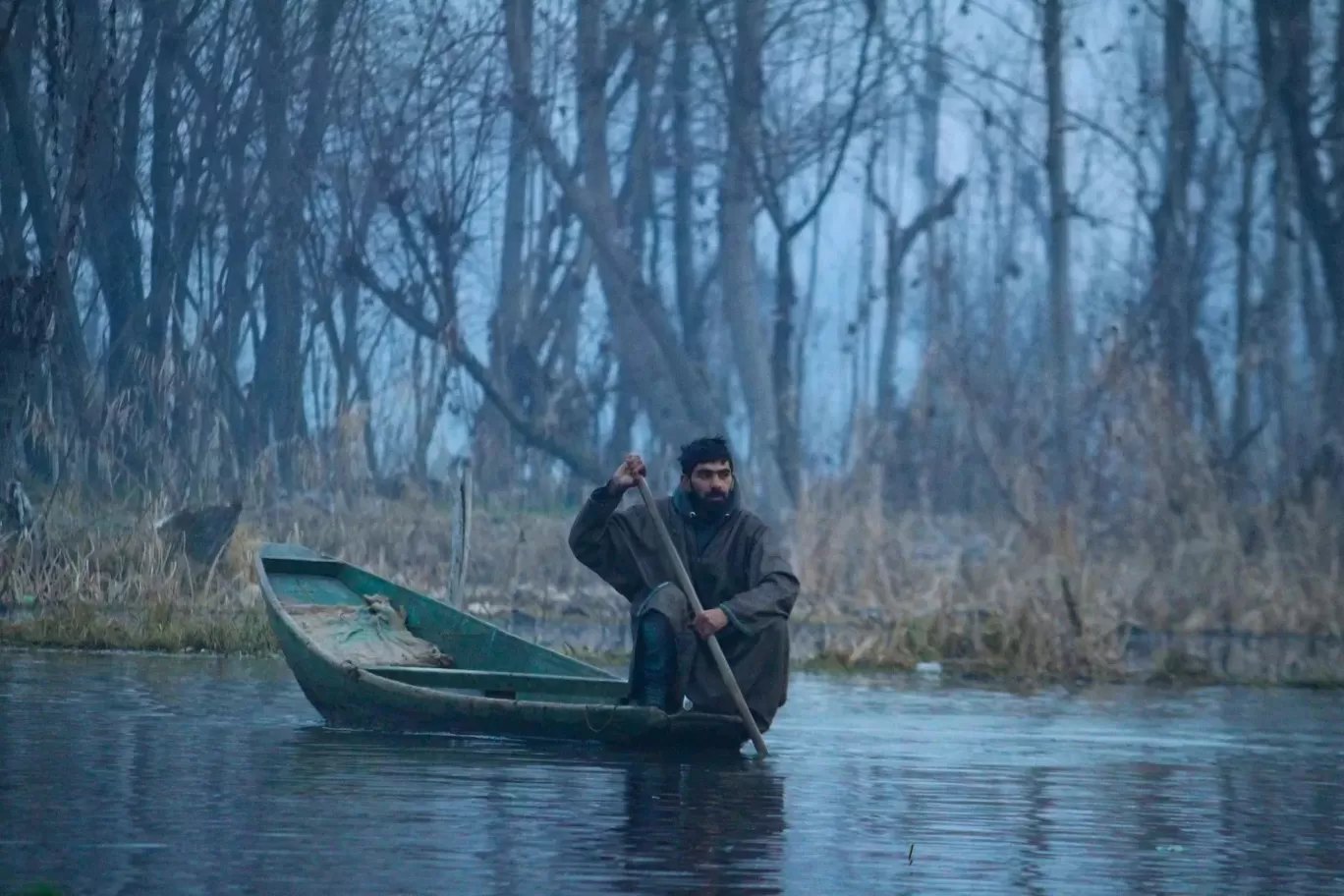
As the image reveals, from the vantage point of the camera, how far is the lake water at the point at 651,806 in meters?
6.53

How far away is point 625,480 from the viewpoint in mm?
9469

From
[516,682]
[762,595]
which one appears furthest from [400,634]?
[762,595]

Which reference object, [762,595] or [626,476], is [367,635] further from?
[762,595]

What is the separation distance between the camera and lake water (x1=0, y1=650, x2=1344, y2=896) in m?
6.53

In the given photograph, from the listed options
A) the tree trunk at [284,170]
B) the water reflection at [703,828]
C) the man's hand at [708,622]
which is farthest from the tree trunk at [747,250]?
the water reflection at [703,828]

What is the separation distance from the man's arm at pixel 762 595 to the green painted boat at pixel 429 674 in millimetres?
445

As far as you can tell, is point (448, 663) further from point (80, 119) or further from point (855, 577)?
point (80, 119)

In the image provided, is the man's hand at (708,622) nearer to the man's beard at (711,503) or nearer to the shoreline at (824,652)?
the man's beard at (711,503)

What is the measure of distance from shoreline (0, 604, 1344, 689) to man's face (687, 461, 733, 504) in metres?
4.33

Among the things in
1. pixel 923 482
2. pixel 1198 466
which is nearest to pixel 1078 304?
pixel 923 482

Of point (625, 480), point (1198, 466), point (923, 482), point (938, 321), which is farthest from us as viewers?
point (923, 482)

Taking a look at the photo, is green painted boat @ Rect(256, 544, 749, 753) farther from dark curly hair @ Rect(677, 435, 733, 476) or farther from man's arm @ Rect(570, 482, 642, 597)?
dark curly hair @ Rect(677, 435, 733, 476)

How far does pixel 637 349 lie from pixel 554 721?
19.3 metres

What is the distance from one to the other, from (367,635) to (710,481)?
257 centimetres
